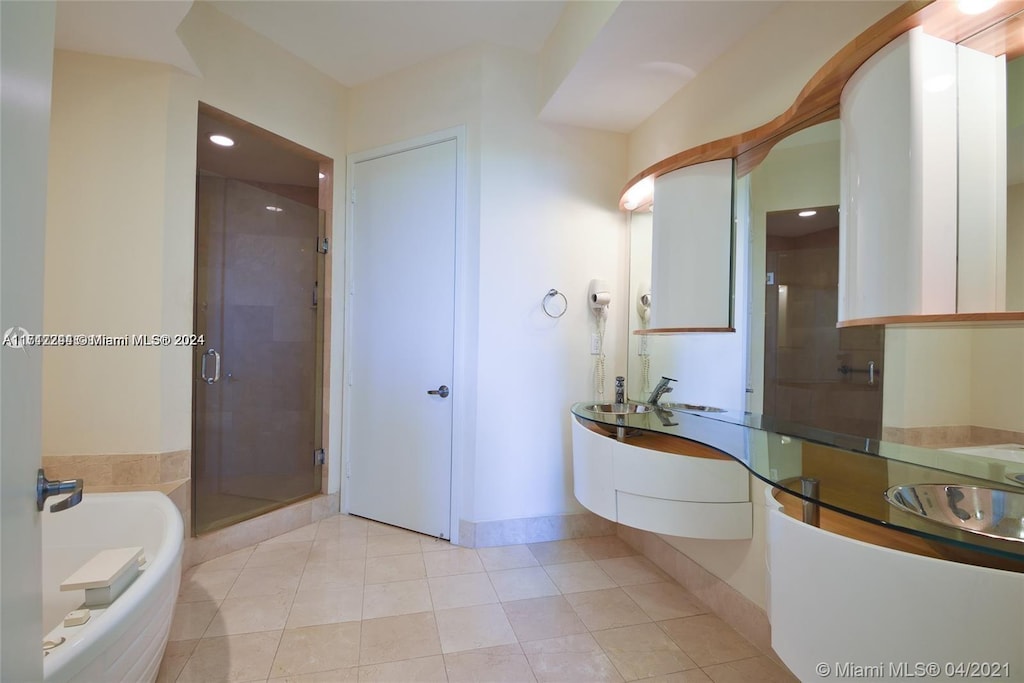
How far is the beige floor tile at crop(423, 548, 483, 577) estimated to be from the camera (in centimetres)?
229

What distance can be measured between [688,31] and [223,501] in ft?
10.8

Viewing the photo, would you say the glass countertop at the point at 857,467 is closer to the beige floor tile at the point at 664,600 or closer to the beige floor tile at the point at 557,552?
the beige floor tile at the point at 664,600

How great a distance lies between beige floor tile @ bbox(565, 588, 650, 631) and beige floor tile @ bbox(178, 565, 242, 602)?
160 centimetres

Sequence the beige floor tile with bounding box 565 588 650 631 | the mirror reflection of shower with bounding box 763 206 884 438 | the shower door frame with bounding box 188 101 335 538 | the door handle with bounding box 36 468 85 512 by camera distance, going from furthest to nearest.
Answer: the shower door frame with bounding box 188 101 335 538 < the beige floor tile with bounding box 565 588 650 631 < the mirror reflection of shower with bounding box 763 206 884 438 < the door handle with bounding box 36 468 85 512

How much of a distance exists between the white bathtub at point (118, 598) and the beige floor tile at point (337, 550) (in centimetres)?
88

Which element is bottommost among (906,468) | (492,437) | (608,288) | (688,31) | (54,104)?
(492,437)

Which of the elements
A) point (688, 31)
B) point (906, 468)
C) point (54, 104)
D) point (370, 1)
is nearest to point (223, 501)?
point (54, 104)

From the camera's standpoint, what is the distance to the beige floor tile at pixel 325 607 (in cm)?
187

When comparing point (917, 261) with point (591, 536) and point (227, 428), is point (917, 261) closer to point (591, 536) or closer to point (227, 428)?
point (591, 536)

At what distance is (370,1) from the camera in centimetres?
222

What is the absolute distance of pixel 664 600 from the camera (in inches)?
81.5

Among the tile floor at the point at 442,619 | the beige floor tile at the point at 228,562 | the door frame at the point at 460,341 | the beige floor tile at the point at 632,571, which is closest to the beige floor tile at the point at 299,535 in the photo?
the tile floor at the point at 442,619

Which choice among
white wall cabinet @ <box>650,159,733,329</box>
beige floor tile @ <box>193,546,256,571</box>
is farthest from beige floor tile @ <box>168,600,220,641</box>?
white wall cabinet @ <box>650,159,733,329</box>

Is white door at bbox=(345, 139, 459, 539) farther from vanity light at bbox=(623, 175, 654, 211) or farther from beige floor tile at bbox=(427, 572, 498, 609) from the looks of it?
vanity light at bbox=(623, 175, 654, 211)
